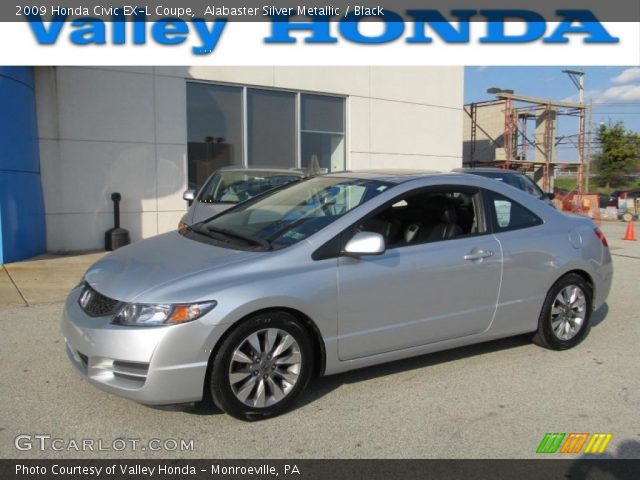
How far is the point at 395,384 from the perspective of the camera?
4176 mm

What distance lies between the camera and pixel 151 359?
321cm

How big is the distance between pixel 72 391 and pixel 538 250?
3715 millimetres

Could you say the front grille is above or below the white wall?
below

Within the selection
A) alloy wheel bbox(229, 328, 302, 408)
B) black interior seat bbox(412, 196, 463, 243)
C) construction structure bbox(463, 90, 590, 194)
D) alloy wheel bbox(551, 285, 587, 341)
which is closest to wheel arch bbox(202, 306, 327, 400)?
alloy wheel bbox(229, 328, 302, 408)

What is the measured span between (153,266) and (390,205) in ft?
5.60

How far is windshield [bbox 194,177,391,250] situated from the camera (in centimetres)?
394

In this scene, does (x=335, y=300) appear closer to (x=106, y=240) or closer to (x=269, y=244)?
(x=269, y=244)

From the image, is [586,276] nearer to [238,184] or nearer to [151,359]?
[151,359]

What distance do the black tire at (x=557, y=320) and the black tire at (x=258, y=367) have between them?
7.40 ft

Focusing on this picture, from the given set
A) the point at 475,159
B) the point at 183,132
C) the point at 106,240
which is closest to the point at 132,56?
the point at 183,132

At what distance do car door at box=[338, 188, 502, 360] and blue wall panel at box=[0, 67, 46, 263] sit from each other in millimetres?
7234

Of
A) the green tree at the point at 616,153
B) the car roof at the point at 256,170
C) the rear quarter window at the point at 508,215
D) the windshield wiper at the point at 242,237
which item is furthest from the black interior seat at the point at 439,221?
the green tree at the point at 616,153

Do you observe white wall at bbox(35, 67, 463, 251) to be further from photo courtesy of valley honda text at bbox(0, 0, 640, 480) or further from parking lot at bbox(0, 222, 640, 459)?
parking lot at bbox(0, 222, 640, 459)

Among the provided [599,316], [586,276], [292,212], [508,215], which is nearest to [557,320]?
[586,276]
